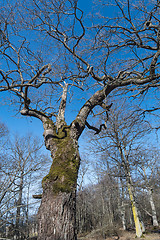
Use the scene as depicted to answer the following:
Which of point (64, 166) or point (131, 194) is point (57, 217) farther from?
point (131, 194)

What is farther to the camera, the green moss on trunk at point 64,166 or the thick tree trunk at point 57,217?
the green moss on trunk at point 64,166

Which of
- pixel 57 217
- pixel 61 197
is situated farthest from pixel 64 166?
pixel 57 217

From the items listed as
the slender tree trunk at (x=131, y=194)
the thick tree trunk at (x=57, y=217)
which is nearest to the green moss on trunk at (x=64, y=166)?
the thick tree trunk at (x=57, y=217)

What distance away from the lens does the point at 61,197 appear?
238 cm

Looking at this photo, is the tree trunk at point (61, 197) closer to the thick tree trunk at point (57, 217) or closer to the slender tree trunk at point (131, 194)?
the thick tree trunk at point (57, 217)

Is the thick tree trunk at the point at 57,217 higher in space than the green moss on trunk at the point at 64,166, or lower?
lower

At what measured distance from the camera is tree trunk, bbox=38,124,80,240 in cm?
215

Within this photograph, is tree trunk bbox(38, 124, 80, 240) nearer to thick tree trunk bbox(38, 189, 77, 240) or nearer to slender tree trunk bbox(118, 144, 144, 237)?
thick tree trunk bbox(38, 189, 77, 240)

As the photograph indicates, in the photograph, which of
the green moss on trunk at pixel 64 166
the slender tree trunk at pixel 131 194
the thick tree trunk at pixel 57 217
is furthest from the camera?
the slender tree trunk at pixel 131 194

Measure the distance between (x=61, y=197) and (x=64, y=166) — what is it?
541 millimetres

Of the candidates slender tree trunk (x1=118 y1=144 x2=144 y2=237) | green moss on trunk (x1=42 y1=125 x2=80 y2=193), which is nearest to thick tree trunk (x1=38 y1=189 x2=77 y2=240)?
green moss on trunk (x1=42 y1=125 x2=80 y2=193)

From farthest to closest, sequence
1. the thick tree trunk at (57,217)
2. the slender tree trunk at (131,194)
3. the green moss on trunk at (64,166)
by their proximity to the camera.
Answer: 1. the slender tree trunk at (131,194)
2. the green moss on trunk at (64,166)
3. the thick tree trunk at (57,217)

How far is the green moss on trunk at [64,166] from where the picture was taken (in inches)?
99.6

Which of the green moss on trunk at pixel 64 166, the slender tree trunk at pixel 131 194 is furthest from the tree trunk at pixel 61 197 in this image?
the slender tree trunk at pixel 131 194
